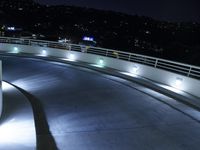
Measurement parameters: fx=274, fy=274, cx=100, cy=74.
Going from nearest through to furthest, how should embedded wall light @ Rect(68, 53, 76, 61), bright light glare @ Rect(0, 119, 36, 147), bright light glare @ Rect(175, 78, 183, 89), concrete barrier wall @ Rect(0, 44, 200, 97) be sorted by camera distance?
1. bright light glare @ Rect(0, 119, 36, 147)
2. concrete barrier wall @ Rect(0, 44, 200, 97)
3. bright light glare @ Rect(175, 78, 183, 89)
4. embedded wall light @ Rect(68, 53, 76, 61)

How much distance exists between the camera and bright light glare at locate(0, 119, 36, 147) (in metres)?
5.64

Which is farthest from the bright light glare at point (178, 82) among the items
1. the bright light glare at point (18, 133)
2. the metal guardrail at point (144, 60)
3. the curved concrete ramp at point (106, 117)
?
the bright light glare at point (18, 133)

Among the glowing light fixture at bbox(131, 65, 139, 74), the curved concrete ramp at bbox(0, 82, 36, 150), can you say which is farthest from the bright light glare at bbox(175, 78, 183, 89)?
the curved concrete ramp at bbox(0, 82, 36, 150)

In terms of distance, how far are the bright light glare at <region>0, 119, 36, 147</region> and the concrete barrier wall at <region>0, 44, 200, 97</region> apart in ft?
21.2

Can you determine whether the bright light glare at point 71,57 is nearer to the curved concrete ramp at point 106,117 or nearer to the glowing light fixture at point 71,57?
the glowing light fixture at point 71,57

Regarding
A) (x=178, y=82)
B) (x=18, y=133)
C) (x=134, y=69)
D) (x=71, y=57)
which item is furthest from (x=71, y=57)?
(x=18, y=133)

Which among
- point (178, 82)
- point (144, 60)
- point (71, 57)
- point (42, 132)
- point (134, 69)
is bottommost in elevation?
point (42, 132)

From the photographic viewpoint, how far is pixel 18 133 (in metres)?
6.17

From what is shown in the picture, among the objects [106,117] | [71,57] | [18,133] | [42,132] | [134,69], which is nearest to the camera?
[18,133]

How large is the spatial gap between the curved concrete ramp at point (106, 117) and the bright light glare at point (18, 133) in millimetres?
363

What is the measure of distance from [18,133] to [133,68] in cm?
937

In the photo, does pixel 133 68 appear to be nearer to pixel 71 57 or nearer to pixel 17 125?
pixel 71 57

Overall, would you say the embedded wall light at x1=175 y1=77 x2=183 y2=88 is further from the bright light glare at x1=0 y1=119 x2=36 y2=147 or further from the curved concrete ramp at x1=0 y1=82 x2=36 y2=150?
the bright light glare at x1=0 y1=119 x2=36 y2=147

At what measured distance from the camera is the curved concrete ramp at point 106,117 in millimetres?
6109
